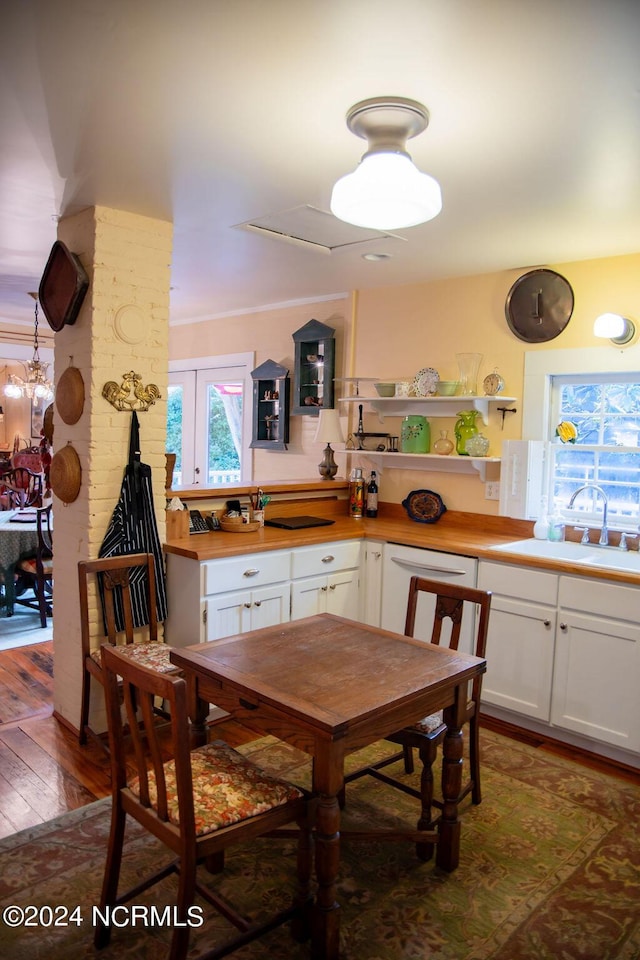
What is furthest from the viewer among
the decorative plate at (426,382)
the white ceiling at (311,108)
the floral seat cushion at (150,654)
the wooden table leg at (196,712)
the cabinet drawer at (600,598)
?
the decorative plate at (426,382)

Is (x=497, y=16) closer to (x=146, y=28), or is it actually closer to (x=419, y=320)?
(x=146, y=28)

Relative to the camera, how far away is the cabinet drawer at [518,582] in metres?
3.08

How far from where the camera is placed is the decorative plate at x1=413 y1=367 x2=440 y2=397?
3975 mm

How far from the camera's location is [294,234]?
3236 millimetres

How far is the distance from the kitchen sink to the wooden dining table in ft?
3.95

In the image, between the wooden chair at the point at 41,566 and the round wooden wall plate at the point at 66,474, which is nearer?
the round wooden wall plate at the point at 66,474

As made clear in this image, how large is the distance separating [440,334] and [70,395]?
7.21ft

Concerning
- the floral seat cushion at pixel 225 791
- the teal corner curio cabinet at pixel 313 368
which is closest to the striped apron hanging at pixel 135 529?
the floral seat cushion at pixel 225 791

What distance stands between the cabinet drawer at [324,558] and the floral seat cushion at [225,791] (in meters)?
1.53

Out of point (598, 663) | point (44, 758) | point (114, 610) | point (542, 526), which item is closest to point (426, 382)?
point (542, 526)

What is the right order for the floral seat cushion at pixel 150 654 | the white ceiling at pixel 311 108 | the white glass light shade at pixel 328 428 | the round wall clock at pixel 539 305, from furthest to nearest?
the white glass light shade at pixel 328 428 → the round wall clock at pixel 539 305 → the floral seat cushion at pixel 150 654 → the white ceiling at pixel 311 108

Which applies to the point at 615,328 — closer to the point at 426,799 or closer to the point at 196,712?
the point at 426,799

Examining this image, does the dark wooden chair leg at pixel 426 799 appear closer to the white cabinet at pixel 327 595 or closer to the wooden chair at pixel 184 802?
the wooden chair at pixel 184 802

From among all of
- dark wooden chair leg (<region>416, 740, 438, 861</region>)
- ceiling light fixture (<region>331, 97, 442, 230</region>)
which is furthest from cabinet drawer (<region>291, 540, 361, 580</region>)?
ceiling light fixture (<region>331, 97, 442, 230</region>)
